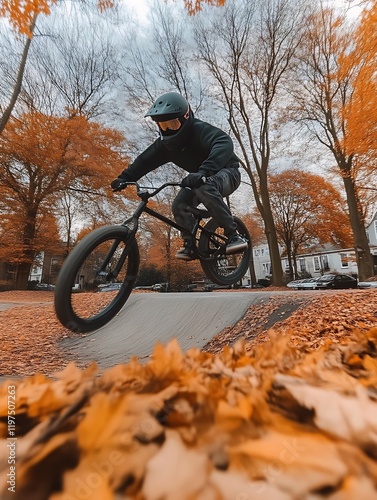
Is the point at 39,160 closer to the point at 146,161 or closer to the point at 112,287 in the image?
the point at 146,161

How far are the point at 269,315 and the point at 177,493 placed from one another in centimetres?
419

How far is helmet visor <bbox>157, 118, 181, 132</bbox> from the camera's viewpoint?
2.98 meters

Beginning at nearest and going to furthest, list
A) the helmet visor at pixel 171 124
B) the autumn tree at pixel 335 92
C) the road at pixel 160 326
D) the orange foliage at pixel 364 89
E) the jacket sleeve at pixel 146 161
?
the helmet visor at pixel 171 124 < the jacket sleeve at pixel 146 161 < the road at pixel 160 326 < the orange foliage at pixel 364 89 < the autumn tree at pixel 335 92

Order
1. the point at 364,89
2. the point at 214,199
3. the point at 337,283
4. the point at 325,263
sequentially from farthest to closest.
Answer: the point at 325,263 → the point at 337,283 → the point at 364,89 → the point at 214,199

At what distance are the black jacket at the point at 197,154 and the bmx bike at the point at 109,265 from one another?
0.35 meters

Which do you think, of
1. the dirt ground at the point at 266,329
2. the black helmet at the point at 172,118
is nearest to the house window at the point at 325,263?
the dirt ground at the point at 266,329

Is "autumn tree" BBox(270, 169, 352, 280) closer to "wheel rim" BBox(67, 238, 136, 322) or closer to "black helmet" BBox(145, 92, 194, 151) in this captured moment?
"black helmet" BBox(145, 92, 194, 151)

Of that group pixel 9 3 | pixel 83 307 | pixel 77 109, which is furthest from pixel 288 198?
pixel 83 307

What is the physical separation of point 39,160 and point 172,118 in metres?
9.90

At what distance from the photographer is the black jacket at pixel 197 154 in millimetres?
3002

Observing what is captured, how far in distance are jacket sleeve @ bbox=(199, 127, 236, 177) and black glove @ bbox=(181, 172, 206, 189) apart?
0.19 feet

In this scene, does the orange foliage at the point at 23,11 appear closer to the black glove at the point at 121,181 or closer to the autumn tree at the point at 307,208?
the black glove at the point at 121,181

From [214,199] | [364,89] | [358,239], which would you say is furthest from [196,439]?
[358,239]

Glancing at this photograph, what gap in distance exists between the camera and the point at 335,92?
1220cm
